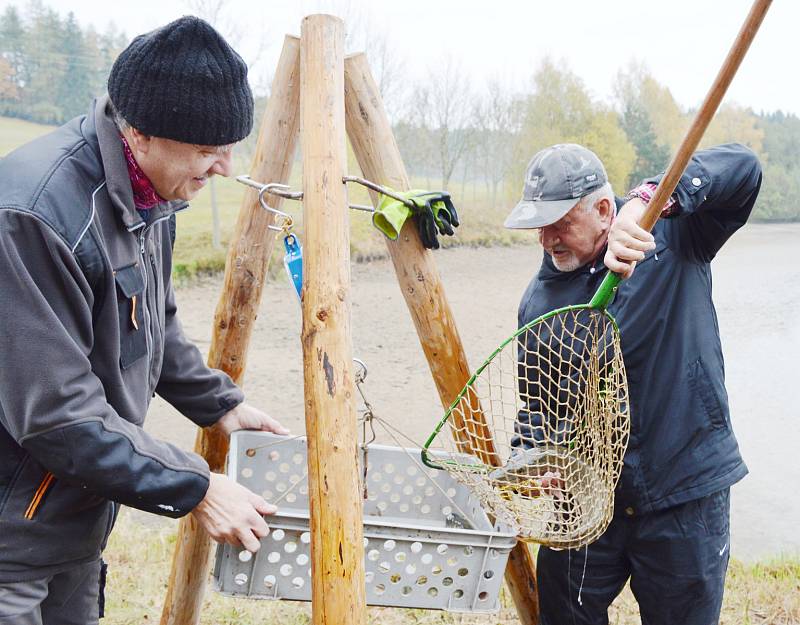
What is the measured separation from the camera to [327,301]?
1720 mm

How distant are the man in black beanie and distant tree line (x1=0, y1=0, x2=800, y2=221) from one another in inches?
658

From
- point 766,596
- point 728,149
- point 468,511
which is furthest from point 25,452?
point 766,596

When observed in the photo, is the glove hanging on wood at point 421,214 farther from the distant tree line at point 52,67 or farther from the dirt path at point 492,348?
the distant tree line at point 52,67

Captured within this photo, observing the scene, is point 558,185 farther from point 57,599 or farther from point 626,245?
point 57,599

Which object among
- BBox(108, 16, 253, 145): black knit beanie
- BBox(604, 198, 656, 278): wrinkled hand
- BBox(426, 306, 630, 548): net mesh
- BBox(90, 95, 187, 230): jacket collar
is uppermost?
BBox(108, 16, 253, 145): black knit beanie

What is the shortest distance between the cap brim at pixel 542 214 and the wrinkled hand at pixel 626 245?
373 mm

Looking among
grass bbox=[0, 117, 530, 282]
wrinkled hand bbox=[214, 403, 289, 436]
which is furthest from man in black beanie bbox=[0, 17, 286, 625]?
grass bbox=[0, 117, 530, 282]

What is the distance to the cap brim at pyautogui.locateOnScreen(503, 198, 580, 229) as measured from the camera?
2096 millimetres

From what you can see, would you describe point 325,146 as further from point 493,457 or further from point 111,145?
point 493,457

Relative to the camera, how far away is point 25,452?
63.3 inches

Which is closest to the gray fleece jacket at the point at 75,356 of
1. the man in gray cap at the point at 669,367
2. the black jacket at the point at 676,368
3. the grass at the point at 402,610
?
the man in gray cap at the point at 669,367

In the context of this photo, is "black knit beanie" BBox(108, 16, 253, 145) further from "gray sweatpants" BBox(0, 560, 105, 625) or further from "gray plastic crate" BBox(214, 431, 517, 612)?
"gray sweatpants" BBox(0, 560, 105, 625)

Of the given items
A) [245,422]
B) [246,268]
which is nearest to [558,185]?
[246,268]

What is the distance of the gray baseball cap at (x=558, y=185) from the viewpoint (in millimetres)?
2109
